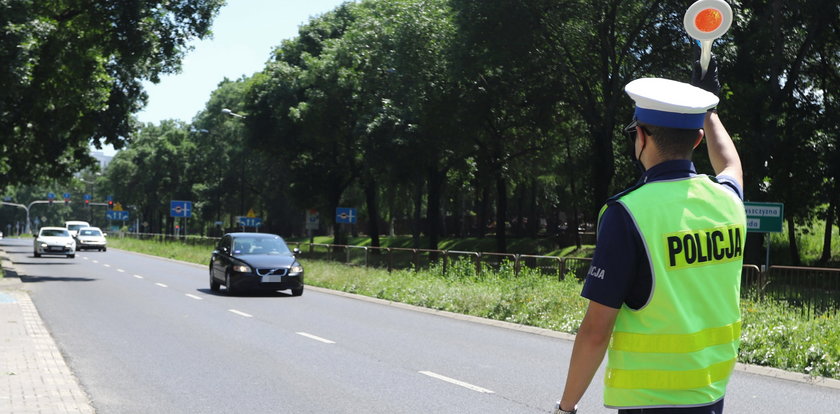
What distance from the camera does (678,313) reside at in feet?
8.79

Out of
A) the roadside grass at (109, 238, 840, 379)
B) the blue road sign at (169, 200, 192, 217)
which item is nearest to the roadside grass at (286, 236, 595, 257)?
the blue road sign at (169, 200, 192, 217)

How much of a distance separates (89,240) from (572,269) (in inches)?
1748

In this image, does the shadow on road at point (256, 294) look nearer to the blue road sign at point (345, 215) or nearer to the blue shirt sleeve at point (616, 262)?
the blue road sign at point (345, 215)

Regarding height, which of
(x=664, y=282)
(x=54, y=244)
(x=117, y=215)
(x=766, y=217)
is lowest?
(x=54, y=244)

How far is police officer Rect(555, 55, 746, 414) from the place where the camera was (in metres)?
2.69

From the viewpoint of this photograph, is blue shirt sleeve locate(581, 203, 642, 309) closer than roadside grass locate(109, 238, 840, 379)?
Yes

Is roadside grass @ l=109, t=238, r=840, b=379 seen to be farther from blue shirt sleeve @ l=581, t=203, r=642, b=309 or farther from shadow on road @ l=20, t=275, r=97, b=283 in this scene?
blue shirt sleeve @ l=581, t=203, r=642, b=309

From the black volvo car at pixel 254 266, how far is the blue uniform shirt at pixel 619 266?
19.2m

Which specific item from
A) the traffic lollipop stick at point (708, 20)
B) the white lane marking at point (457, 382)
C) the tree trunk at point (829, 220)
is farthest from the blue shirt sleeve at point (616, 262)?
the tree trunk at point (829, 220)

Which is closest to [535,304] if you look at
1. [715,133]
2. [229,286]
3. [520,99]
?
[229,286]

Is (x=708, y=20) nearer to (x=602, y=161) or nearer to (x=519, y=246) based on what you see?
(x=602, y=161)

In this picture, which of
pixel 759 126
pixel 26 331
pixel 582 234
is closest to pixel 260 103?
pixel 582 234

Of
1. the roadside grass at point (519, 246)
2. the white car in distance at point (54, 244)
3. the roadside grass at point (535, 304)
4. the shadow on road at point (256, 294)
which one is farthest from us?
the roadside grass at point (519, 246)

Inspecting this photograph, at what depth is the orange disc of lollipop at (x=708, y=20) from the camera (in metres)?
3.72
